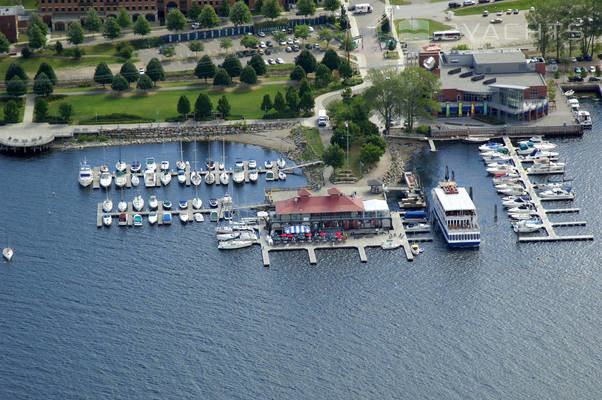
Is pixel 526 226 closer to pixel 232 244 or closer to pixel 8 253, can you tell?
pixel 232 244

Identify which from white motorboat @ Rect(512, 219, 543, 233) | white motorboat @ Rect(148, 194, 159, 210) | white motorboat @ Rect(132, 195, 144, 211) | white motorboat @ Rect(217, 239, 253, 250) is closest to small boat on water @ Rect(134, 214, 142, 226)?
white motorboat @ Rect(132, 195, 144, 211)

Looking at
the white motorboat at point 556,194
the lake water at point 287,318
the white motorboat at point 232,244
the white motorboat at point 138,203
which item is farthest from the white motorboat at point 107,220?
the white motorboat at point 556,194

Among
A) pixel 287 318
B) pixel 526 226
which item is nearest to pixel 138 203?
pixel 287 318

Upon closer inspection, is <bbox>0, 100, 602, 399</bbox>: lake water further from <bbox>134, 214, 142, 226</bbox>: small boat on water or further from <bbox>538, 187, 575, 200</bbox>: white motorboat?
<bbox>538, 187, 575, 200</bbox>: white motorboat

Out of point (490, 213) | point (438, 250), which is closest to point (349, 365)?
point (438, 250)

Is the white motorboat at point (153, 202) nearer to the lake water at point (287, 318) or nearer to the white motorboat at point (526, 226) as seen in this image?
the lake water at point (287, 318)
